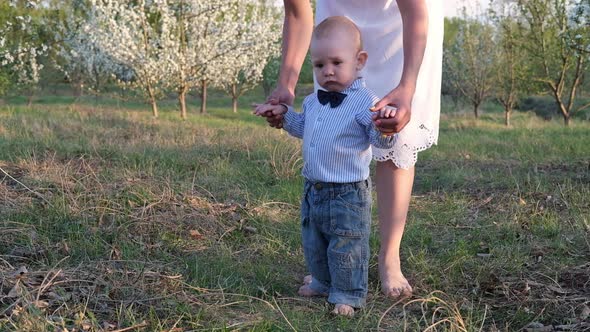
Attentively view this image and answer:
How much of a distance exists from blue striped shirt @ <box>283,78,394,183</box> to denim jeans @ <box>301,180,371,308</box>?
5 cm

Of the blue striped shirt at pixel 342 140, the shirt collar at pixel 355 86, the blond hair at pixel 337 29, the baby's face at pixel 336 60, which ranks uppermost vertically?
the blond hair at pixel 337 29

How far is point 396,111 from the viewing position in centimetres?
226

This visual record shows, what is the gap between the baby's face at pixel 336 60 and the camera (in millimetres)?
2445

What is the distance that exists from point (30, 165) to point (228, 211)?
1.91 m

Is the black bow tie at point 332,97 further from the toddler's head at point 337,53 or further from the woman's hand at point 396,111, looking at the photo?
the woman's hand at point 396,111

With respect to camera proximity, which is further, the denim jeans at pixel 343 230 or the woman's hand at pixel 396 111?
the denim jeans at pixel 343 230

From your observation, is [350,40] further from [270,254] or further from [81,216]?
[81,216]

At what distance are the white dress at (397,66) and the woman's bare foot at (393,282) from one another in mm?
445

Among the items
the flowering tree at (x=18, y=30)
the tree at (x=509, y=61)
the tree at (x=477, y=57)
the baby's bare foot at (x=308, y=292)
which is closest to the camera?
the baby's bare foot at (x=308, y=292)

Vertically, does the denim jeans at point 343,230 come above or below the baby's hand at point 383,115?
below

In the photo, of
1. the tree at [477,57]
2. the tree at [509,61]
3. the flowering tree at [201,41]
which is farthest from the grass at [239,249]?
the tree at [477,57]

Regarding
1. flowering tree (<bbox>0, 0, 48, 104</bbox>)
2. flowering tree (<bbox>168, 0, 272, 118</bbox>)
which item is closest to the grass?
flowering tree (<bbox>0, 0, 48, 104</bbox>)

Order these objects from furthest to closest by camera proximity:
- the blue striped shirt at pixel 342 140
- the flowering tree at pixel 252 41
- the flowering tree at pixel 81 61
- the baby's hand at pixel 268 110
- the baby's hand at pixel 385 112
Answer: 1. the flowering tree at pixel 81 61
2. the flowering tree at pixel 252 41
3. the baby's hand at pixel 268 110
4. the blue striped shirt at pixel 342 140
5. the baby's hand at pixel 385 112

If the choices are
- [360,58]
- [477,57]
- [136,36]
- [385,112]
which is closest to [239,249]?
[360,58]
